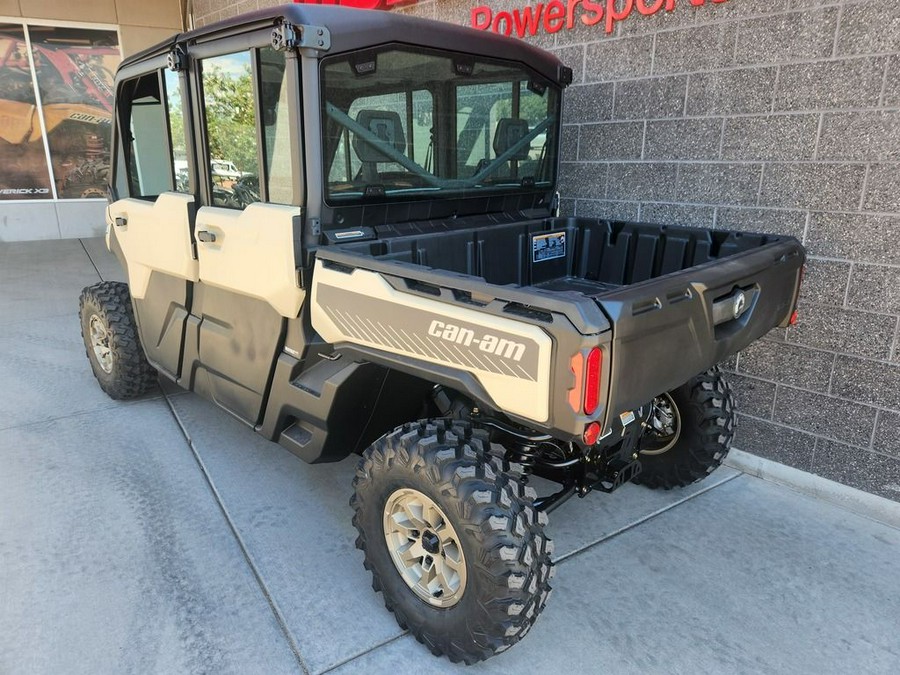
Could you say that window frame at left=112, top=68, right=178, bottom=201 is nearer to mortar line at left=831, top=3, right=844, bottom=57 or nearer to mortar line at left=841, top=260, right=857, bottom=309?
mortar line at left=831, top=3, right=844, bottom=57

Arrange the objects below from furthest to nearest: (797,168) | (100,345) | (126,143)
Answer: (100,345)
(126,143)
(797,168)

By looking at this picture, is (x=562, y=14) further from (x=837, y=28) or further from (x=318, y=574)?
(x=318, y=574)

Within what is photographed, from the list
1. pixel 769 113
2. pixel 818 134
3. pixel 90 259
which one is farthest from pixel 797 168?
pixel 90 259

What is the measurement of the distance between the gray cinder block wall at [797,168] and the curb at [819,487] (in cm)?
5

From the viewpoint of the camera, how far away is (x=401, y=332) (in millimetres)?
2178

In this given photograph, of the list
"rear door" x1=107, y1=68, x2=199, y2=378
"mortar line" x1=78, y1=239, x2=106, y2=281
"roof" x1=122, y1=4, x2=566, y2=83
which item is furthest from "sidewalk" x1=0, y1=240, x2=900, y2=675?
"mortar line" x1=78, y1=239, x2=106, y2=281

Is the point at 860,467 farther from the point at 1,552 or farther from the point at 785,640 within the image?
the point at 1,552

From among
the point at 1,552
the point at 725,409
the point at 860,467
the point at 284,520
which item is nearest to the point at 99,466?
the point at 1,552

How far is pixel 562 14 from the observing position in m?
4.27

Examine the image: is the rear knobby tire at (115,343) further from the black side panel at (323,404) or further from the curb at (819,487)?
the curb at (819,487)

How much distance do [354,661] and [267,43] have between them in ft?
7.65

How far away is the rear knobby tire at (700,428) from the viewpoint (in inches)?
123

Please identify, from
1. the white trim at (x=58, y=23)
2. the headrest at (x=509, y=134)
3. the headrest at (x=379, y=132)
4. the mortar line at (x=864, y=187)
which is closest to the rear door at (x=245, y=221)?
the headrest at (x=379, y=132)

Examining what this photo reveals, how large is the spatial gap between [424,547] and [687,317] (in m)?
1.20
